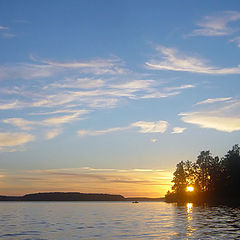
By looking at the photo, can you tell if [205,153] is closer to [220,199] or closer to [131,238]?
[220,199]

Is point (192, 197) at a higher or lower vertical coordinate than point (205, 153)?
lower

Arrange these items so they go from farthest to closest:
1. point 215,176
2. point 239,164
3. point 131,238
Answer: point 215,176 → point 239,164 → point 131,238

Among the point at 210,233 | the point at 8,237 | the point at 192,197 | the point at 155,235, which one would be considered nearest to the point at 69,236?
the point at 8,237

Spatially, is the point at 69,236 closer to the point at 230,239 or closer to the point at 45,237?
the point at 45,237

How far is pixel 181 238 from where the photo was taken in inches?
1689

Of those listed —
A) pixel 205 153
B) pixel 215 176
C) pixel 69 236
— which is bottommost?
pixel 69 236

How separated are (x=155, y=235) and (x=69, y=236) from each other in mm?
11377

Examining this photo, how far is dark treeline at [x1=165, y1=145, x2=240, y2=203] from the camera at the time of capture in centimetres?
15125

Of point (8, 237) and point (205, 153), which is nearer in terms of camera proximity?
point (8, 237)

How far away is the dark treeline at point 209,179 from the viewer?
496ft

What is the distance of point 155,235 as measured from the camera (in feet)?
153

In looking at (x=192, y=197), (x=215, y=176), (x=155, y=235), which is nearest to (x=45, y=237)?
(x=155, y=235)

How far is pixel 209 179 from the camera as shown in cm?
17025

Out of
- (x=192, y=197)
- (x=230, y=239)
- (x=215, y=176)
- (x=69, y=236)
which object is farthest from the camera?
(x=192, y=197)
